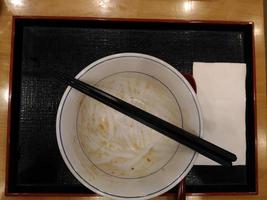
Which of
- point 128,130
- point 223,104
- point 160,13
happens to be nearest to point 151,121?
point 128,130

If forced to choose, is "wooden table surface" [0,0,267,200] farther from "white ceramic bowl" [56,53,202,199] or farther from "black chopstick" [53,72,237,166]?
"black chopstick" [53,72,237,166]

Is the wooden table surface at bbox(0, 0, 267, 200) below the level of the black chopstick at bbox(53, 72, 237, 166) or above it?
above

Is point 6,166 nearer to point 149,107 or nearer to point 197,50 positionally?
point 149,107

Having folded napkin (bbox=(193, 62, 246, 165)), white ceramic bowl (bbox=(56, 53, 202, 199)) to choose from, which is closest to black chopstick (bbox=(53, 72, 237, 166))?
white ceramic bowl (bbox=(56, 53, 202, 199))

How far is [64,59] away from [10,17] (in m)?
0.22

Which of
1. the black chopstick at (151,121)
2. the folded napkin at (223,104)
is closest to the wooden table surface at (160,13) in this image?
the folded napkin at (223,104)

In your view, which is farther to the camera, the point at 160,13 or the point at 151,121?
the point at 160,13

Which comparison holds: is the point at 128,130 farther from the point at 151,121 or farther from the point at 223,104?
the point at 223,104

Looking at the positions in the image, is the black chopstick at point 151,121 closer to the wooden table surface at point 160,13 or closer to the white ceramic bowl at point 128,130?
the white ceramic bowl at point 128,130

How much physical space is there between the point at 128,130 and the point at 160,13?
400 millimetres

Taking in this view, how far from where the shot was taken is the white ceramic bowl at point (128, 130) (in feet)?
2.99

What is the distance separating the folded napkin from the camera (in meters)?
1.05

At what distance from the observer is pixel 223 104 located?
3.50ft

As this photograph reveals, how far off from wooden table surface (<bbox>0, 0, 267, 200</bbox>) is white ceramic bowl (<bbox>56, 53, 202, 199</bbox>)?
0.14 m
